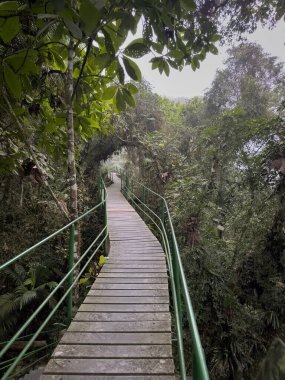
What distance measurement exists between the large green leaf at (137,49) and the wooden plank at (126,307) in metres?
2.52

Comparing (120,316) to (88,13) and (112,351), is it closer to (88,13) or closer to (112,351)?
(112,351)

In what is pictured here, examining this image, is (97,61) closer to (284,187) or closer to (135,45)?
(135,45)

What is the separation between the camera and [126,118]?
537 inches

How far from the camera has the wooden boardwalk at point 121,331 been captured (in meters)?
2.01

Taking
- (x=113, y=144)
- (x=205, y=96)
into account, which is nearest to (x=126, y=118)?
(x=113, y=144)

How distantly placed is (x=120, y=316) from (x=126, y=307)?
20cm

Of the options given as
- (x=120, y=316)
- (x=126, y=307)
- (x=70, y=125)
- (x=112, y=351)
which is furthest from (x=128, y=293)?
(x=70, y=125)

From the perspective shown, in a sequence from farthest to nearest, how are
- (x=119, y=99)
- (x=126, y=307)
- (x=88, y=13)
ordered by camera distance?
(x=126, y=307) < (x=119, y=99) < (x=88, y=13)

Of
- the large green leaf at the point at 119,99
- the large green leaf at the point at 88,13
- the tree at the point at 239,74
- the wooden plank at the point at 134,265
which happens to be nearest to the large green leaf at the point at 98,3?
the large green leaf at the point at 88,13

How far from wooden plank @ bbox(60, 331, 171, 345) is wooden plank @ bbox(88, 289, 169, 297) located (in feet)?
2.67

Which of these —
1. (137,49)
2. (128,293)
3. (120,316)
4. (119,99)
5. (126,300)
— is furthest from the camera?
(128,293)

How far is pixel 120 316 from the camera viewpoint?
2.85 m

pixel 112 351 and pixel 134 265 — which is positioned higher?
pixel 134 265

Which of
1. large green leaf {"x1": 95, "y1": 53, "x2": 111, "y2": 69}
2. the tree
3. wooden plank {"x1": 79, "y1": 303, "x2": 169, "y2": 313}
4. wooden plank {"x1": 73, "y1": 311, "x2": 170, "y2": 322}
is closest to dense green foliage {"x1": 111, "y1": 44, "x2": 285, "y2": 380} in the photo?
wooden plank {"x1": 79, "y1": 303, "x2": 169, "y2": 313}
